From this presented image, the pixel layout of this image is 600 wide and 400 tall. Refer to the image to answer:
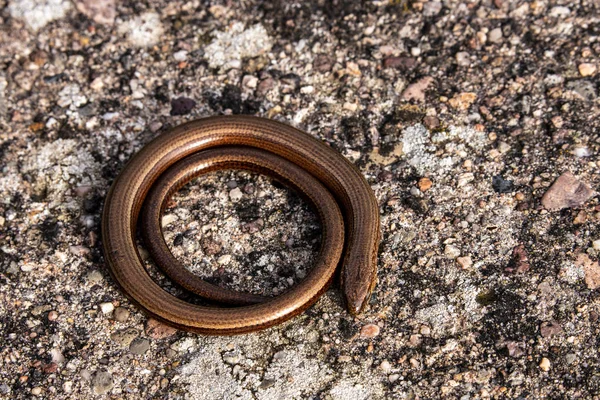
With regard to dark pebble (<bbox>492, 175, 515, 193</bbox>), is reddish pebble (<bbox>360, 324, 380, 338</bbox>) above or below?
below

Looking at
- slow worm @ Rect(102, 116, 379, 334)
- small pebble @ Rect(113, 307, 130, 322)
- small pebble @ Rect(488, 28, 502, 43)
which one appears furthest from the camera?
small pebble @ Rect(488, 28, 502, 43)

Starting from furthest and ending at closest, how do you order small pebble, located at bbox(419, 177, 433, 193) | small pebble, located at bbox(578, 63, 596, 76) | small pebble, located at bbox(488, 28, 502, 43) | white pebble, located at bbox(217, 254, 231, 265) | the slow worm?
small pebble, located at bbox(488, 28, 502, 43), small pebble, located at bbox(578, 63, 596, 76), small pebble, located at bbox(419, 177, 433, 193), white pebble, located at bbox(217, 254, 231, 265), the slow worm

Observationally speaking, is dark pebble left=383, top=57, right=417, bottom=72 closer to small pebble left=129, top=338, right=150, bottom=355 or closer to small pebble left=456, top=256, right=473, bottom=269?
small pebble left=456, top=256, right=473, bottom=269

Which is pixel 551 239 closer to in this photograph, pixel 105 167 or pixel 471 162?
pixel 471 162

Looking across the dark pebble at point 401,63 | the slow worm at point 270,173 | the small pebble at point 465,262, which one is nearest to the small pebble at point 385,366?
the slow worm at point 270,173

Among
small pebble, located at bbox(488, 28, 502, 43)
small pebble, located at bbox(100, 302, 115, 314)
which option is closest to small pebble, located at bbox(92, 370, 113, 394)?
small pebble, located at bbox(100, 302, 115, 314)

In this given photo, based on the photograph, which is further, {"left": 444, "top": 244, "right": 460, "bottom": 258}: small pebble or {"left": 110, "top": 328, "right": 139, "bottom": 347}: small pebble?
{"left": 444, "top": 244, "right": 460, "bottom": 258}: small pebble

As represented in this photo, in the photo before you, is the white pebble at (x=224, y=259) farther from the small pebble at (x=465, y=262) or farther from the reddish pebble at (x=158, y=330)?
the small pebble at (x=465, y=262)
